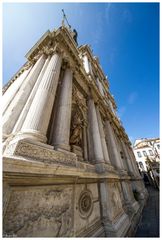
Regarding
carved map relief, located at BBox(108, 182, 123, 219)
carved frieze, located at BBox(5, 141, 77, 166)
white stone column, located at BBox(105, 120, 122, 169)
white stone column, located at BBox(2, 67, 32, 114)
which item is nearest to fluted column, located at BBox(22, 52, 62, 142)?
carved frieze, located at BBox(5, 141, 77, 166)

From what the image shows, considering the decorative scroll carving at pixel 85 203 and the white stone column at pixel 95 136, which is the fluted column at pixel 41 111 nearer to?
the decorative scroll carving at pixel 85 203

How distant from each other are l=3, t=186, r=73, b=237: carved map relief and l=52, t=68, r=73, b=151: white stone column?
4.52 feet

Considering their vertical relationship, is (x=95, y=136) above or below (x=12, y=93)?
below

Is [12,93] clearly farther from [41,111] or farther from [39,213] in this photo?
[39,213]

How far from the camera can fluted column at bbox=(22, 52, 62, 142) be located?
10.1 feet

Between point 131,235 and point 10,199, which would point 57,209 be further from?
point 131,235

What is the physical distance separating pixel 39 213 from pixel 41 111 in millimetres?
2496

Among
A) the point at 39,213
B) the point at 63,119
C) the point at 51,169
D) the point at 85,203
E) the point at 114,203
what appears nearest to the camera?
the point at 39,213

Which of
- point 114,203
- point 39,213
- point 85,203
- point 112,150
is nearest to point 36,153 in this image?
point 39,213

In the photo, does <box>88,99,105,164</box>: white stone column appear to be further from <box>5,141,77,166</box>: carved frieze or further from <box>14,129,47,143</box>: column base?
<box>14,129,47,143</box>: column base

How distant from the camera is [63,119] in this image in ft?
14.6

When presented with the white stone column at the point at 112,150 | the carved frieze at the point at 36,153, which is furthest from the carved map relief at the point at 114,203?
the carved frieze at the point at 36,153

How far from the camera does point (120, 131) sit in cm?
1595

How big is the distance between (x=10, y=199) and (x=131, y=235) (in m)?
5.38
